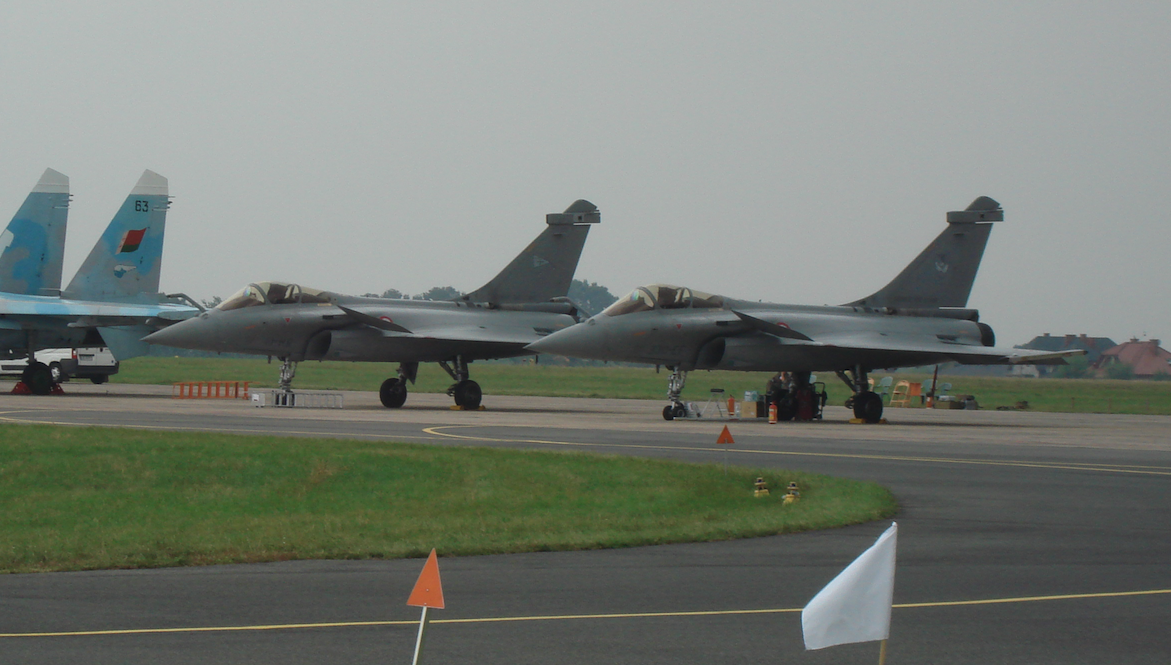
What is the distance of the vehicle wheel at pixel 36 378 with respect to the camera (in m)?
37.2

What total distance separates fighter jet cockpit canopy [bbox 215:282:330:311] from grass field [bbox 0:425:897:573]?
1281cm

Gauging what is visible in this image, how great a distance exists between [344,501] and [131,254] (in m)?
28.5

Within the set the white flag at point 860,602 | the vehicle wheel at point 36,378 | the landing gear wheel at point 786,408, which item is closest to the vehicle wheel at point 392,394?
the landing gear wheel at point 786,408

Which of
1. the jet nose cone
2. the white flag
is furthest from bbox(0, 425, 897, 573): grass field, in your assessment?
the jet nose cone

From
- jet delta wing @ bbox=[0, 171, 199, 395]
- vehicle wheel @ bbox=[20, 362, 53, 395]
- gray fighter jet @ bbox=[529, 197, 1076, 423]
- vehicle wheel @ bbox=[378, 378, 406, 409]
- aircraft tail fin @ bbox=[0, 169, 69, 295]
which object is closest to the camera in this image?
gray fighter jet @ bbox=[529, 197, 1076, 423]

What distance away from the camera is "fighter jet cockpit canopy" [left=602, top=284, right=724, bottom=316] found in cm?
3042

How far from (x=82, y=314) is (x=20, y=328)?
2015 millimetres

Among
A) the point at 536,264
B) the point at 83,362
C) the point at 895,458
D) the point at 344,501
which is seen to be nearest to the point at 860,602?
the point at 344,501

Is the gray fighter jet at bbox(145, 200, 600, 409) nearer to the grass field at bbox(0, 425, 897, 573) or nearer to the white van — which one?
the grass field at bbox(0, 425, 897, 573)

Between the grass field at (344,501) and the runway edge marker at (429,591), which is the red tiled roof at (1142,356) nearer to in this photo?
the grass field at (344,501)

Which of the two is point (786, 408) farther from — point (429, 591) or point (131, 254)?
point (429, 591)

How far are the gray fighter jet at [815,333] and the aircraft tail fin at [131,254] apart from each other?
53.9 ft

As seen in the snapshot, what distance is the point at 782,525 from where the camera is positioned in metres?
11.8

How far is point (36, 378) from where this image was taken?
37219 millimetres
